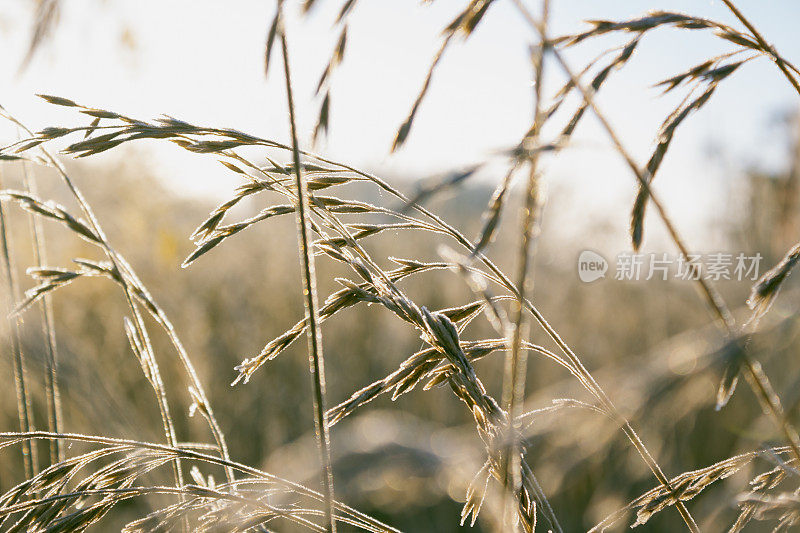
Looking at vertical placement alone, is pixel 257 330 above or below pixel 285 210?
below

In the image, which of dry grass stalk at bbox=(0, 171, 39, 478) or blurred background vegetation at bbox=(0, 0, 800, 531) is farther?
dry grass stalk at bbox=(0, 171, 39, 478)

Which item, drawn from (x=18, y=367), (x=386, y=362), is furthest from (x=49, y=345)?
(x=386, y=362)

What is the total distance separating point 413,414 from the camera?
337 cm

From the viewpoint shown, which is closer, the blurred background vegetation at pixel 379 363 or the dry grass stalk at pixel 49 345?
the blurred background vegetation at pixel 379 363

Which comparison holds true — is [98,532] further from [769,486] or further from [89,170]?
[89,170]

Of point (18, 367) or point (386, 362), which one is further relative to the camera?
point (386, 362)

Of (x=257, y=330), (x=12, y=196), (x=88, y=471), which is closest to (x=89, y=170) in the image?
(x=257, y=330)

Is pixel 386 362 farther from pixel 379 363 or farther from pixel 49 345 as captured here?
pixel 49 345

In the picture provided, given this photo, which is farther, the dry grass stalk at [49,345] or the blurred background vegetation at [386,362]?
the dry grass stalk at [49,345]

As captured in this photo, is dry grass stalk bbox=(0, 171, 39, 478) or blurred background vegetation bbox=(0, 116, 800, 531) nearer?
blurred background vegetation bbox=(0, 116, 800, 531)

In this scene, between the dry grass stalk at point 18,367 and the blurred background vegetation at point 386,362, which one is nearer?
the blurred background vegetation at point 386,362

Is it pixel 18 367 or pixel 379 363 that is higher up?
pixel 18 367

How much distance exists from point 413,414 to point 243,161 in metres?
2.57

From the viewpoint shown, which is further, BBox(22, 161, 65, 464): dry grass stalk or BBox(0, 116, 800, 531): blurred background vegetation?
BBox(22, 161, 65, 464): dry grass stalk
